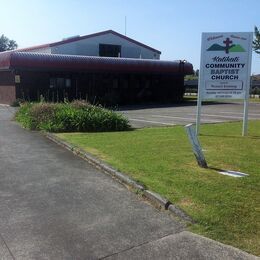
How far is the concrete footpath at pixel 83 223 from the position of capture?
477 cm

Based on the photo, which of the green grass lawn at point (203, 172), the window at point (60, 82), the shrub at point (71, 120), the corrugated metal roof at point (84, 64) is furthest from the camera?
the window at point (60, 82)

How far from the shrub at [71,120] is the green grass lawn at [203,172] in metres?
1.58

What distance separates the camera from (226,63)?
41.8ft

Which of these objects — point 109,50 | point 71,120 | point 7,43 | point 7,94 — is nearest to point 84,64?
point 7,94

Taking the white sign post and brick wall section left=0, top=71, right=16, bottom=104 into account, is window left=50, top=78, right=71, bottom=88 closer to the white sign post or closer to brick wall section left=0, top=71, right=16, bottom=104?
brick wall section left=0, top=71, right=16, bottom=104

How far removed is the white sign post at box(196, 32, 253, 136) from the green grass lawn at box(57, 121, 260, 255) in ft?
4.43

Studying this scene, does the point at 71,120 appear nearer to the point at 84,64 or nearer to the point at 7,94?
the point at 7,94

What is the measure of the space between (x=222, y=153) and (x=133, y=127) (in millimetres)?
7248

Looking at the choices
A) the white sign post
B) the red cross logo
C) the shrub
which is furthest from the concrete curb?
the red cross logo

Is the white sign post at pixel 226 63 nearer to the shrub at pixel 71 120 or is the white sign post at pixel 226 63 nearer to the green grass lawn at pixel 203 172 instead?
the green grass lawn at pixel 203 172

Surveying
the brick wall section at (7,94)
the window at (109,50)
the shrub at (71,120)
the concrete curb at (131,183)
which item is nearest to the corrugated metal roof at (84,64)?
the brick wall section at (7,94)

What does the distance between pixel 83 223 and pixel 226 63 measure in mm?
8381

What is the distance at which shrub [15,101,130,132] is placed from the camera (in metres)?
15.1

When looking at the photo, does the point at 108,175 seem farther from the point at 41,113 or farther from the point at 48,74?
the point at 48,74
